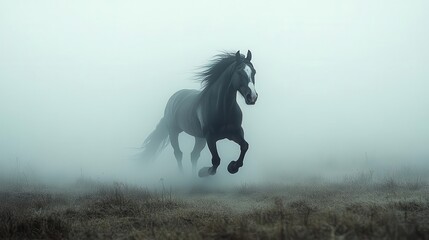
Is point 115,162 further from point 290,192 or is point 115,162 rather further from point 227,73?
point 290,192

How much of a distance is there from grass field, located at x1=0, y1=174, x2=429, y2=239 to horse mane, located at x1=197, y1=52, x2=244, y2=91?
2549 millimetres

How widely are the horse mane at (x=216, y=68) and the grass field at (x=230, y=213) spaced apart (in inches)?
100

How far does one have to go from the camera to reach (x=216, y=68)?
37.0 ft

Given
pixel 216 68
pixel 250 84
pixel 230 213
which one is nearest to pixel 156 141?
pixel 216 68

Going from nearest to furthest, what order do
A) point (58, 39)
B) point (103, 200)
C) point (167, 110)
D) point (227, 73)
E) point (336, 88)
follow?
1. point (103, 200)
2. point (227, 73)
3. point (167, 110)
4. point (336, 88)
5. point (58, 39)

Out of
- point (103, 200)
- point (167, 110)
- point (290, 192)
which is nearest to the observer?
point (103, 200)

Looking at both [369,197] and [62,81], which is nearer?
[369,197]

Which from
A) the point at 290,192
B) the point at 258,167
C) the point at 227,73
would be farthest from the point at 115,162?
the point at 290,192

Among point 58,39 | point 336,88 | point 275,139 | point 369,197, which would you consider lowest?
point 369,197

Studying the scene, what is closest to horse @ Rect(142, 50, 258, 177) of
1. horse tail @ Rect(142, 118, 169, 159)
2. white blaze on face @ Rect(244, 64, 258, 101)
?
white blaze on face @ Rect(244, 64, 258, 101)

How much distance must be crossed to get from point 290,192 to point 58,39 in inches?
3356

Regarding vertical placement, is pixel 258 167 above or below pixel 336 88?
below

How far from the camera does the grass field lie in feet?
16.0

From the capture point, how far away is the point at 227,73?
10.6m
